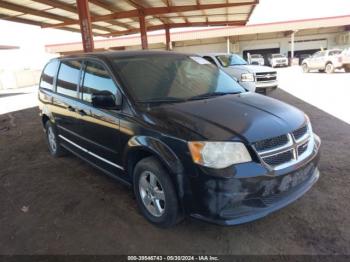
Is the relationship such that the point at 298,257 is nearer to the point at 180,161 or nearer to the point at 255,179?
the point at 255,179

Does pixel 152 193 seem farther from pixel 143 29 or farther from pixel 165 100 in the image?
pixel 143 29

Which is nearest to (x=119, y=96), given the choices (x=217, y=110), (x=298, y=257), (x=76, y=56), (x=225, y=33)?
(x=217, y=110)

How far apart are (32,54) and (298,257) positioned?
2028 inches

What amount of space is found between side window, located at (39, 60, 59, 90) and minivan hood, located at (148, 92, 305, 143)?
112 inches

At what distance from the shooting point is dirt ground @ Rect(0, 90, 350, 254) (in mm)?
2926

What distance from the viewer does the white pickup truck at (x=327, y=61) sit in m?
19.3

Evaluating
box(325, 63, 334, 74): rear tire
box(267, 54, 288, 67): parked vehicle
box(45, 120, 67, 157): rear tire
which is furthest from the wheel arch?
box(267, 54, 288, 67): parked vehicle

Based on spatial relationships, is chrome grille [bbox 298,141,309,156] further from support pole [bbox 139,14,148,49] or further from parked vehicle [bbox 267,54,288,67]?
parked vehicle [bbox 267,54,288,67]

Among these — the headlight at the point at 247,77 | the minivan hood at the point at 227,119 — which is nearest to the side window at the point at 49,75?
the minivan hood at the point at 227,119

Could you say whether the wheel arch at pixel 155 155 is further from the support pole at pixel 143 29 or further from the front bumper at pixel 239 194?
the support pole at pixel 143 29

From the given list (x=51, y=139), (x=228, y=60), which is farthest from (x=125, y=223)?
(x=228, y=60)

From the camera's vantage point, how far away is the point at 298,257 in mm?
2701

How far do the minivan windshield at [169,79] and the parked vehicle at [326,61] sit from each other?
17983 mm

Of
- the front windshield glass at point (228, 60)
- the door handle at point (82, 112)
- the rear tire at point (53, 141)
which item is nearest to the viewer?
the door handle at point (82, 112)
